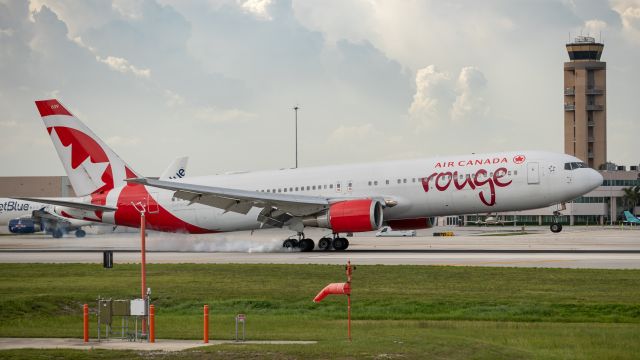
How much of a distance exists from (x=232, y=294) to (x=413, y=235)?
2499 inches

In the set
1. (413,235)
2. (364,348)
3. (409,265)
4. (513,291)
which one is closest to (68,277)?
(409,265)

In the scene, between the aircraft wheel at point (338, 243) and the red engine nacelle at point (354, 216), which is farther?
the aircraft wheel at point (338, 243)

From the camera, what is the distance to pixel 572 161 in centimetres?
5378

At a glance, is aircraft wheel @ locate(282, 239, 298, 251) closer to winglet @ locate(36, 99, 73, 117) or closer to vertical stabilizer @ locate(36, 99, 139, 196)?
vertical stabilizer @ locate(36, 99, 139, 196)

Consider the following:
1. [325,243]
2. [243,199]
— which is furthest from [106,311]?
[325,243]

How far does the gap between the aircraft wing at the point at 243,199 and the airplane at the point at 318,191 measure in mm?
59

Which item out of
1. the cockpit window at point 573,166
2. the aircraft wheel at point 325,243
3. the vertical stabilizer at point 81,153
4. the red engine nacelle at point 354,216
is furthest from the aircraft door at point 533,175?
the vertical stabilizer at point 81,153

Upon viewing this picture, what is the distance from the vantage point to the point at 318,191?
58.1 meters

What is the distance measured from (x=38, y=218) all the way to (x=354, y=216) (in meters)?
56.9

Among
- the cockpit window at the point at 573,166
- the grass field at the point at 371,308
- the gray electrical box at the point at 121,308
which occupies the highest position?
the cockpit window at the point at 573,166

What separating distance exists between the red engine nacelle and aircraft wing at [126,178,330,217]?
84cm

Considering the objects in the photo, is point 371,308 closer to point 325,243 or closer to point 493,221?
point 325,243

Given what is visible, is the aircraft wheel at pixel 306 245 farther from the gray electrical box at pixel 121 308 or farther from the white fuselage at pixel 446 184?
the gray electrical box at pixel 121 308

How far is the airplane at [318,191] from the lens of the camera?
5319cm
